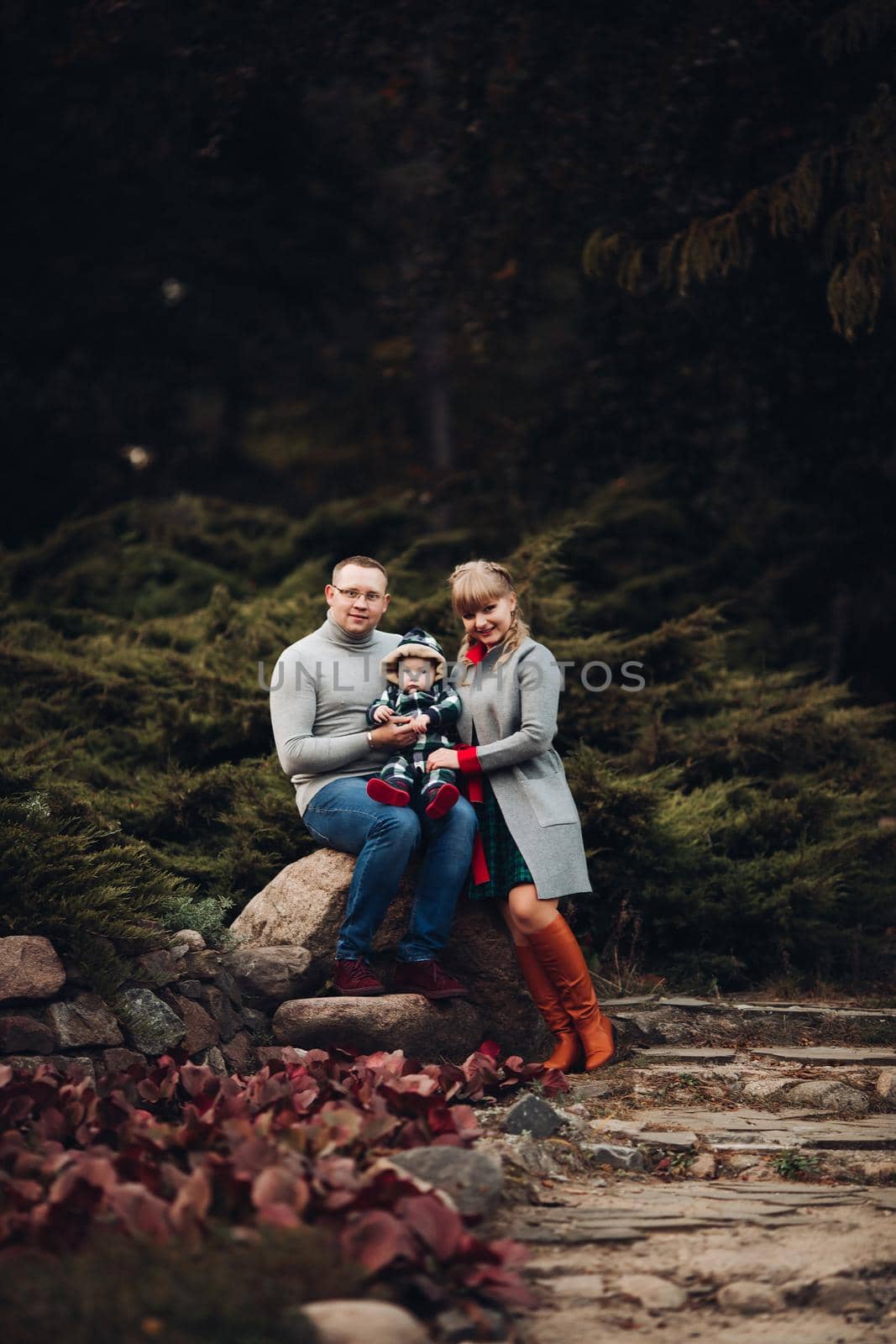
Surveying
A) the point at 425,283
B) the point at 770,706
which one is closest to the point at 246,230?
the point at 425,283

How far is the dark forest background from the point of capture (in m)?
6.68

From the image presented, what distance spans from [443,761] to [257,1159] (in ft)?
6.60

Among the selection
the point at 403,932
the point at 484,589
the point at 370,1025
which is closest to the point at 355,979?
the point at 370,1025

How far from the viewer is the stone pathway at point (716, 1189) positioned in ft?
10.3

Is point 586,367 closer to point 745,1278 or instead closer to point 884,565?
point 884,565

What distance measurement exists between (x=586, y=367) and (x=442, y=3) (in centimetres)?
299

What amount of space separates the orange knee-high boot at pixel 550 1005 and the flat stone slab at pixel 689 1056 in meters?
0.35

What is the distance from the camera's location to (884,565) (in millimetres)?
10602

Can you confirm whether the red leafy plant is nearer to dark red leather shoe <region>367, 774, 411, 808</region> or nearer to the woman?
the woman

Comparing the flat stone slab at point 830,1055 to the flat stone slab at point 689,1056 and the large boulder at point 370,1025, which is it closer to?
the flat stone slab at point 689,1056

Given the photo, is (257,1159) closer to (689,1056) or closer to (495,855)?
(495,855)

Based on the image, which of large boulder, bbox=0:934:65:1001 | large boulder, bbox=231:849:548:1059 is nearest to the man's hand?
large boulder, bbox=231:849:548:1059

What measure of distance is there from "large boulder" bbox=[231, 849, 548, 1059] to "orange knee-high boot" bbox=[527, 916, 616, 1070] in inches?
10.5

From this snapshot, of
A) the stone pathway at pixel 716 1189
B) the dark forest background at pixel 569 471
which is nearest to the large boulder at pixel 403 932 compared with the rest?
the dark forest background at pixel 569 471
